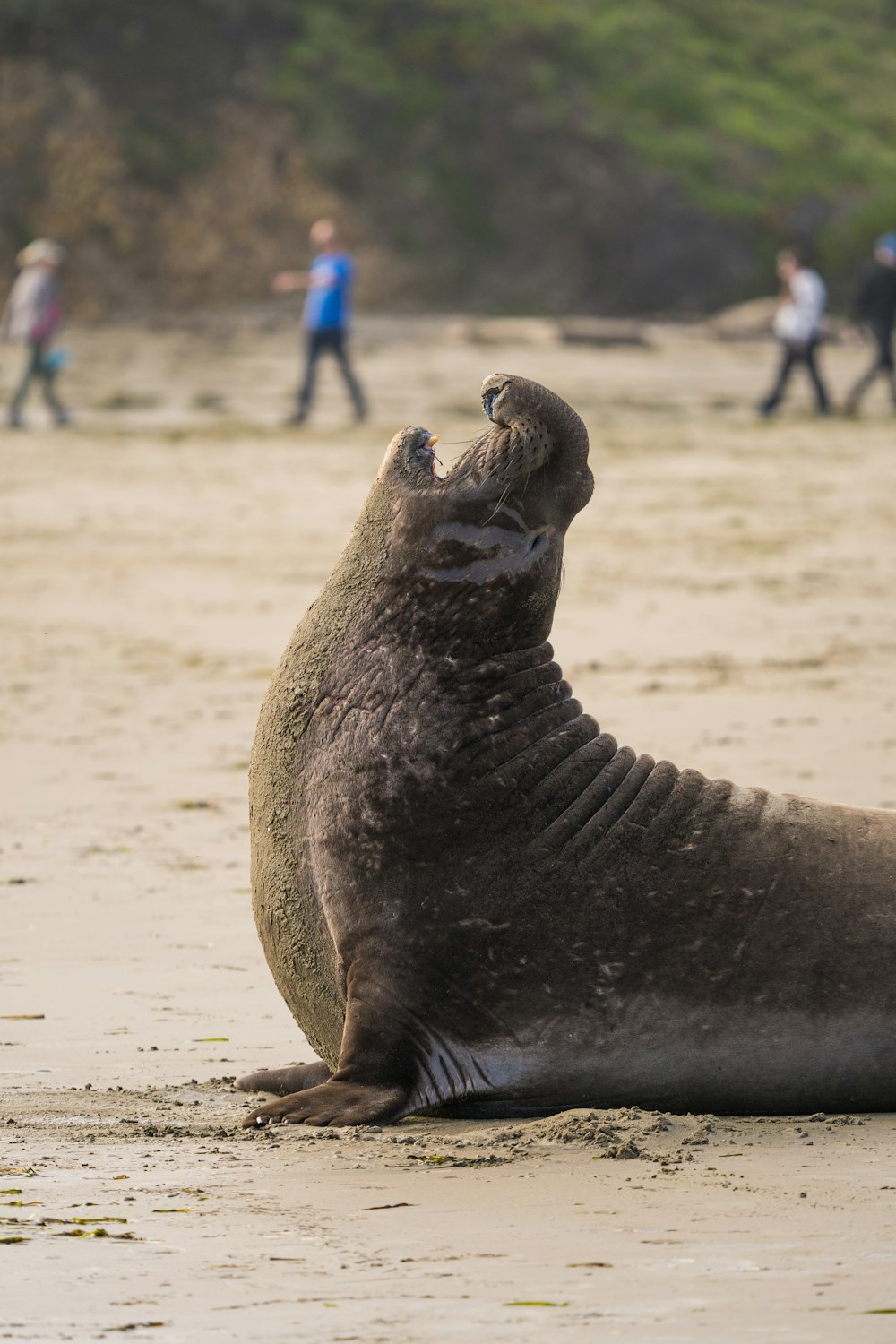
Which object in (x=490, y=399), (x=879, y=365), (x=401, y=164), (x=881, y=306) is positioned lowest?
(x=490, y=399)

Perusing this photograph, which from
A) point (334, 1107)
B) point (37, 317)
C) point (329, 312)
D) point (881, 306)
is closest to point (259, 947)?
point (334, 1107)

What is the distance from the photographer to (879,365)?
25734 millimetres

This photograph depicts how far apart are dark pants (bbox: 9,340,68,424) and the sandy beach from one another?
157 centimetres

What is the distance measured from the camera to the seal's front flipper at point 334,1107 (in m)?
4.52

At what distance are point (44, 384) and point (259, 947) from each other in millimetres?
17484

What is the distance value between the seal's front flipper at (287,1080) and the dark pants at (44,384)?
59.0 feet

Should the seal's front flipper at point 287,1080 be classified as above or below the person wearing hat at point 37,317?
below

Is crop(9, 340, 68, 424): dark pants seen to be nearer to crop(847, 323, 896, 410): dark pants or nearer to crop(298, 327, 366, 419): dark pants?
crop(298, 327, 366, 419): dark pants

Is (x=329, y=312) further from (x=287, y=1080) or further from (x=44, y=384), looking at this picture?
(x=287, y=1080)

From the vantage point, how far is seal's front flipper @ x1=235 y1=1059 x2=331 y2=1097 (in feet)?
16.1

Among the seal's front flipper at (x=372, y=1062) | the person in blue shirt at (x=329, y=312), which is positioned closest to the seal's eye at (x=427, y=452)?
the seal's front flipper at (x=372, y=1062)

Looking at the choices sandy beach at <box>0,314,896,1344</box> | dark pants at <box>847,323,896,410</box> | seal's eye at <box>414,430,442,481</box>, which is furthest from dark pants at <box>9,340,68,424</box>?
seal's eye at <box>414,430,442,481</box>

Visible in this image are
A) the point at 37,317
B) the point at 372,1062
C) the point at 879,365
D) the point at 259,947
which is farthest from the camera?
the point at 879,365

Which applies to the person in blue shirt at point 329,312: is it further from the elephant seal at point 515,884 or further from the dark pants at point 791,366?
the elephant seal at point 515,884
